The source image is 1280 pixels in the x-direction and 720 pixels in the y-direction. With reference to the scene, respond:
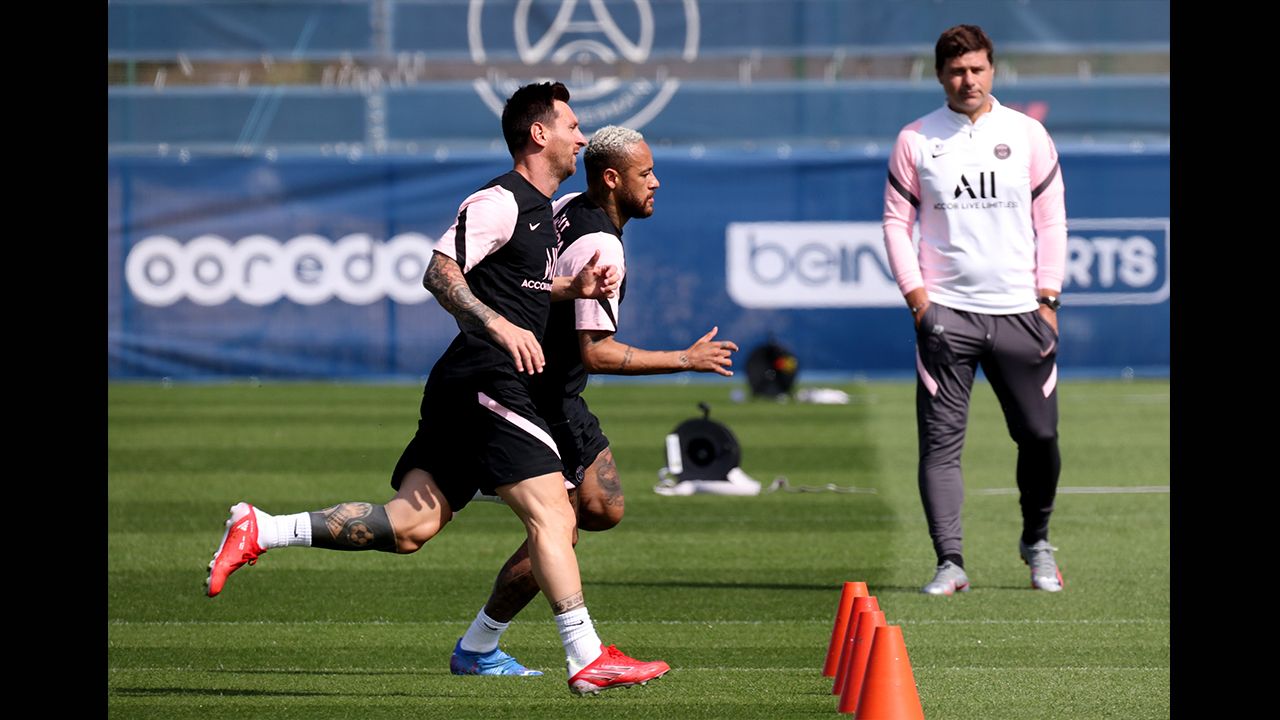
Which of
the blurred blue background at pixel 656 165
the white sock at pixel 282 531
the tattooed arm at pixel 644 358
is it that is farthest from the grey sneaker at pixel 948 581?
the blurred blue background at pixel 656 165

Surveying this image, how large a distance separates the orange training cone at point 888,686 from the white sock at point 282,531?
2.04 meters

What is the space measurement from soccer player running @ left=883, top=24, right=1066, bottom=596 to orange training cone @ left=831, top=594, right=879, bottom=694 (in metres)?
2.23

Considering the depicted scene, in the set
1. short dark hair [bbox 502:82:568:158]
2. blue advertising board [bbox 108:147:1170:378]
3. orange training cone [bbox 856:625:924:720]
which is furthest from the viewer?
blue advertising board [bbox 108:147:1170:378]

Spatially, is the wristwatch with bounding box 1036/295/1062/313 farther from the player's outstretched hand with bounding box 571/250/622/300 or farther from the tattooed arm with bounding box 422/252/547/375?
the tattooed arm with bounding box 422/252/547/375

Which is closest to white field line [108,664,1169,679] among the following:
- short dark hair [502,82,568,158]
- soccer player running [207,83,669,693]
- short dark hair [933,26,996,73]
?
soccer player running [207,83,669,693]

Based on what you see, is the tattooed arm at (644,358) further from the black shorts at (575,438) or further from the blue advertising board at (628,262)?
the blue advertising board at (628,262)

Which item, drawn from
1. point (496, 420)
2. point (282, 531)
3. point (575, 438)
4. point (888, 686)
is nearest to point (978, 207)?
point (575, 438)

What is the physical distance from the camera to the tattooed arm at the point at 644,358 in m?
6.59

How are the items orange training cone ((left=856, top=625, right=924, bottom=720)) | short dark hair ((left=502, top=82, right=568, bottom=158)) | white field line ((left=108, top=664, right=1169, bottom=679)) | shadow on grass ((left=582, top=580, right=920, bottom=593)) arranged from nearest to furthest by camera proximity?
orange training cone ((left=856, top=625, right=924, bottom=720)) → short dark hair ((left=502, top=82, right=568, bottom=158)) → white field line ((left=108, top=664, right=1169, bottom=679)) → shadow on grass ((left=582, top=580, right=920, bottom=593))

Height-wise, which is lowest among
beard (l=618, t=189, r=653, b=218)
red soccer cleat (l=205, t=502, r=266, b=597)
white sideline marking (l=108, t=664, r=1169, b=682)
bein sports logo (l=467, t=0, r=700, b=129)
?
white sideline marking (l=108, t=664, r=1169, b=682)

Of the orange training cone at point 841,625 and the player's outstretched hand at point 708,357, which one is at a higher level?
the player's outstretched hand at point 708,357

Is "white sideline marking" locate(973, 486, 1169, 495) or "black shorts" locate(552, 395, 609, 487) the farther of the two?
"white sideline marking" locate(973, 486, 1169, 495)

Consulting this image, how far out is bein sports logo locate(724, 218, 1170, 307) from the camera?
23094 millimetres
